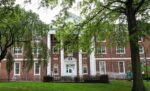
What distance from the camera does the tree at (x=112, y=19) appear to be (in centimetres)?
2278

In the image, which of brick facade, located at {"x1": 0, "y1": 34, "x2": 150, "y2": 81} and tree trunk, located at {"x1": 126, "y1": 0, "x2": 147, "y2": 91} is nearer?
tree trunk, located at {"x1": 126, "y1": 0, "x2": 147, "y2": 91}

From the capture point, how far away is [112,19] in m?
27.1

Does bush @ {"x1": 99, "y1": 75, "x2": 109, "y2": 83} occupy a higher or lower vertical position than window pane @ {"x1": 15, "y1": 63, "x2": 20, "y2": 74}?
lower

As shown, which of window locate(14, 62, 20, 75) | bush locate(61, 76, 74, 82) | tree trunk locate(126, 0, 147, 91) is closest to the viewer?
tree trunk locate(126, 0, 147, 91)

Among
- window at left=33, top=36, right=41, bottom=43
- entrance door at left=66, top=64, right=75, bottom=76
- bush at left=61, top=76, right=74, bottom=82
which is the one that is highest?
window at left=33, top=36, right=41, bottom=43

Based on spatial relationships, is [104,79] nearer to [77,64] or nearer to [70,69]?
[77,64]

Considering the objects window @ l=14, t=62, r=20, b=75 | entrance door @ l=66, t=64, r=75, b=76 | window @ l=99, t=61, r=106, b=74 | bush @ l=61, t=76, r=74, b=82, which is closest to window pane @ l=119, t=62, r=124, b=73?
window @ l=99, t=61, r=106, b=74

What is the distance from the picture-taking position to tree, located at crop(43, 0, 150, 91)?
2278cm

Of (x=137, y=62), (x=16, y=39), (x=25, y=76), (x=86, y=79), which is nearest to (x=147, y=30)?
(x=137, y=62)

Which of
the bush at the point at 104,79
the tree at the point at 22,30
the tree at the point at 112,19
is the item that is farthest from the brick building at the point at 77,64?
the tree at the point at 112,19

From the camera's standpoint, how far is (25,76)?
49875mm

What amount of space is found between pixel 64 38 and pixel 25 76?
2751cm

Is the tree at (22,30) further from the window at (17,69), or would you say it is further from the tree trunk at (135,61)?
the window at (17,69)

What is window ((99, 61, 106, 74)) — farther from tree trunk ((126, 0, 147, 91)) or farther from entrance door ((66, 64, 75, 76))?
tree trunk ((126, 0, 147, 91))
